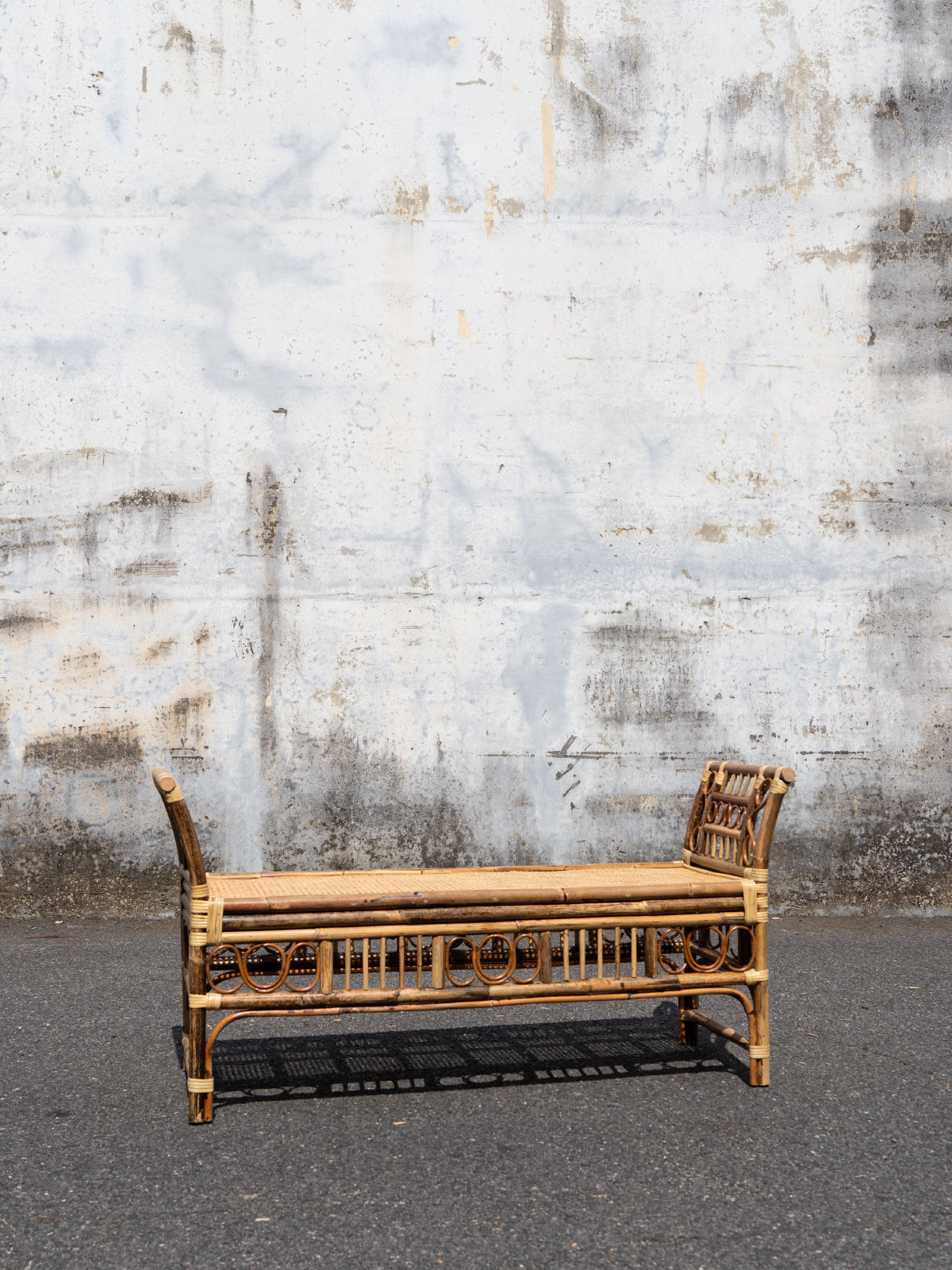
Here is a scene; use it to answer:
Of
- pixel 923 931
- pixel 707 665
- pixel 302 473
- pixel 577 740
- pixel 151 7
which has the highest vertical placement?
pixel 151 7

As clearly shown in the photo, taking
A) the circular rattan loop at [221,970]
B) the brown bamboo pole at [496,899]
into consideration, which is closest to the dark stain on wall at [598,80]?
the brown bamboo pole at [496,899]

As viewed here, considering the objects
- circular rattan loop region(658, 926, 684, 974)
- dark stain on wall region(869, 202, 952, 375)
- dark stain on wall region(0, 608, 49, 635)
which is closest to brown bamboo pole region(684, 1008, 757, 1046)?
circular rattan loop region(658, 926, 684, 974)

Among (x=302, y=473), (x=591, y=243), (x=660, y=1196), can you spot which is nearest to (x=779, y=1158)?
(x=660, y=1196)

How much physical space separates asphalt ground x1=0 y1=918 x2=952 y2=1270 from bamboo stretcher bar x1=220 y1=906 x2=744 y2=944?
0.43 m

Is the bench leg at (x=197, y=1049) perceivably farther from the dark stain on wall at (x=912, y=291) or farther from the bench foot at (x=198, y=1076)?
the dark stain on wall at (x=912, y=291)

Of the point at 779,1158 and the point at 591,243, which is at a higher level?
the point at 591,243

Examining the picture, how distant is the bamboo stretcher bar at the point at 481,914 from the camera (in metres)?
2.47

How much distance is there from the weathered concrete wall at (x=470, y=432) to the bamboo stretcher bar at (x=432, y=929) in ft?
7.35

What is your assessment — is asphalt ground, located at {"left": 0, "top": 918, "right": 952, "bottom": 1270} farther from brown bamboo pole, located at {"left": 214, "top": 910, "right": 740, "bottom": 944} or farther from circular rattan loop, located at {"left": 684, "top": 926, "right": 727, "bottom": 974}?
brown bamboo pole, located at {"left": 214, "top": 910, "right": 740, "bottom": 944}

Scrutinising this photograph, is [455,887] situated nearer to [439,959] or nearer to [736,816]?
[439,959]

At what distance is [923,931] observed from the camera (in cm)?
476

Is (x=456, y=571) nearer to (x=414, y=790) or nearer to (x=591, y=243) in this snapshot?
(x=414, y=790)

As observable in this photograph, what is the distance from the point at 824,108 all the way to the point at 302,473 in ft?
10.0

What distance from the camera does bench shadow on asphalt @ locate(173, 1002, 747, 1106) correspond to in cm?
279
